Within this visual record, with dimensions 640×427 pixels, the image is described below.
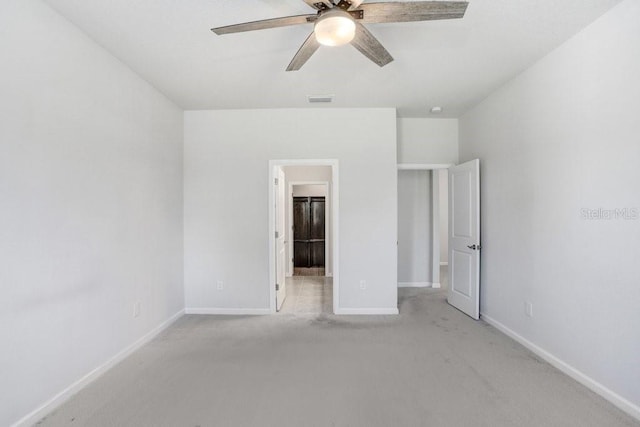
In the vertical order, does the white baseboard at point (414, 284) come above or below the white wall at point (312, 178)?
below

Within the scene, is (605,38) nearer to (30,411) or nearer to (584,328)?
(584,328)

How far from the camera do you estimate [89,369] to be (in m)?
2.26

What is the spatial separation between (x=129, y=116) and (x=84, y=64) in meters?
0.57

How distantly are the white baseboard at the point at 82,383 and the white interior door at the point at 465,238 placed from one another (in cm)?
377

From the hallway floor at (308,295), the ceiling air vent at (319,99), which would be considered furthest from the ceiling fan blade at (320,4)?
the hallway floor at (308,295)

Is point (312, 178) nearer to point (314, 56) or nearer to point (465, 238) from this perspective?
point (465, 238)

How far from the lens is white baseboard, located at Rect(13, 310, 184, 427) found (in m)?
1.81

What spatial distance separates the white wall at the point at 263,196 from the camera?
373cm

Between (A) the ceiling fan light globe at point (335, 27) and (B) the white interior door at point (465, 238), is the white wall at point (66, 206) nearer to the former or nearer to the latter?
(A) the ceiling fan light globe at point (335, 27)

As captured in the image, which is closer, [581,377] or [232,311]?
[581,377]

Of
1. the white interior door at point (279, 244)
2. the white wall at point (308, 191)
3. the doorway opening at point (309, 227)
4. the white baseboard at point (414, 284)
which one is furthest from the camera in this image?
the white wall at point (308, 191)

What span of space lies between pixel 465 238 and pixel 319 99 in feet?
8.48

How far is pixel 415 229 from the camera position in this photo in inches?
206

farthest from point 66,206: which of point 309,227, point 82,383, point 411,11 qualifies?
point 309,227
